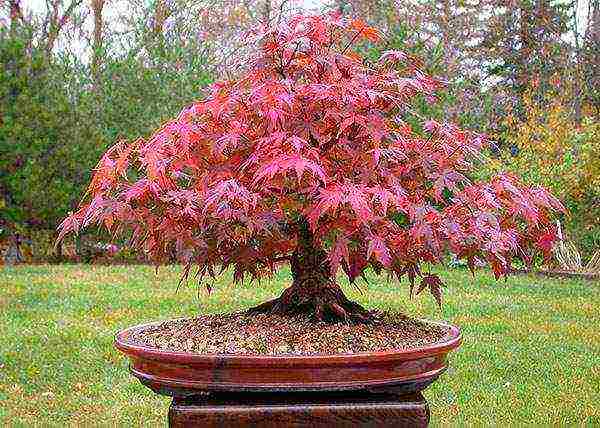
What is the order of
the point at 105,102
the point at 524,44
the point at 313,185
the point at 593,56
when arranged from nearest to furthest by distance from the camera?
the point at 313,185 < the point at 105,102 < the point at 593,56 < the point at 524,44

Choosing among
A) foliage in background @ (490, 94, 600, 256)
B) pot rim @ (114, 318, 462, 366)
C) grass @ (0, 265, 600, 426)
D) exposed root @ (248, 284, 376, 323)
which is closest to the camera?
pot rim @ (114, 318, 462, 366)

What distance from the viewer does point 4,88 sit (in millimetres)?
12391

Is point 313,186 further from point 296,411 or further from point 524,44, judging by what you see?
point 524,44

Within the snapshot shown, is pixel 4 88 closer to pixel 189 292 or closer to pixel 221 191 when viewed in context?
pixel 189 292

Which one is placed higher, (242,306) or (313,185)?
(313,185)

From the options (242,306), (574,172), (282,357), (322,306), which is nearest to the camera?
(282,357)

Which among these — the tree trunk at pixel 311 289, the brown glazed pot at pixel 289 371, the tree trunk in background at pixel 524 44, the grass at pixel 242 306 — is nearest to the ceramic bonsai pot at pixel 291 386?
the brown glazed pot at pixel 289 371

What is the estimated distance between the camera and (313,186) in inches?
94.5

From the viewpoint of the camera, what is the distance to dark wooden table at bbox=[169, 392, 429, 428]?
2.25 m

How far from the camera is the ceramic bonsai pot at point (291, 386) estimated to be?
2.24 metres

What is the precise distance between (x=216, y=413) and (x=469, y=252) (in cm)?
79

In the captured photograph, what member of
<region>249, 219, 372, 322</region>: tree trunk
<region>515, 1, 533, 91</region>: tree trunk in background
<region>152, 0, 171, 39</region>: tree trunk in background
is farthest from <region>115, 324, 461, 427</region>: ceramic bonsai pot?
<region>515, 1, 533, 91</region>: tree trunk in background

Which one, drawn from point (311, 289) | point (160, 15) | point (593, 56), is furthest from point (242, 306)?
point (593, 56)

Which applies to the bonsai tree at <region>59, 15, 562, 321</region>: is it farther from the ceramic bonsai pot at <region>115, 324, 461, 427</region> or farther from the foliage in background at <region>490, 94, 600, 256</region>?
the foliage in background at <region>490, 94, 600, 256</region>
